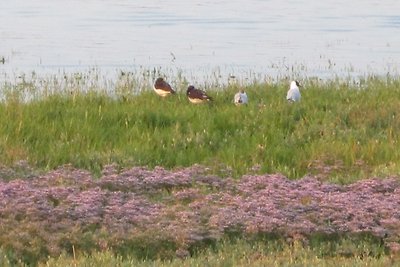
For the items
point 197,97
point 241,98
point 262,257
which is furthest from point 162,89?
point 262,257

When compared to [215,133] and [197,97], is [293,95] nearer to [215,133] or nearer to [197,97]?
[197,97]

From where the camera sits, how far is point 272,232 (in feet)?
30.8

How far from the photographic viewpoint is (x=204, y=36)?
30141mm

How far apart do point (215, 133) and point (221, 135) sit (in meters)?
0.10

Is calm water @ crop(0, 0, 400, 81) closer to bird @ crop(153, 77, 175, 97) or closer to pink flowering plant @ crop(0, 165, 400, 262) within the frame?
bird @ crop(153, 77, 175, 97)

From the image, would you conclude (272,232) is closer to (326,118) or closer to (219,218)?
(219,218)

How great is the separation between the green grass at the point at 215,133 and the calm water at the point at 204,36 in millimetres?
7840

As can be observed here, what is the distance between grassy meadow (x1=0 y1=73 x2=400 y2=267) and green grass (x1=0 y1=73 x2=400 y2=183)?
0.01 m

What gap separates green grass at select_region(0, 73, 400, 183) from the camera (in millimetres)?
12359

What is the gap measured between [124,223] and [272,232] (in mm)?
1335

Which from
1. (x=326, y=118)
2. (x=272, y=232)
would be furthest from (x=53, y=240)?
(x=326, y=118)

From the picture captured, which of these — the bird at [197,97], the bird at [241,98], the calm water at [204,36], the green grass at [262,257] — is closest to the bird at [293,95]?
the bird at [241,98]

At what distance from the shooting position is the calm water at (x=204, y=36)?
24.7 m

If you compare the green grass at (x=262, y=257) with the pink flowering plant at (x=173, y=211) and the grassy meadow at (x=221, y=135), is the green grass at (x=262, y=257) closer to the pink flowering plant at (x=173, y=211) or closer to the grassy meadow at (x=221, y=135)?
the grassy meadow at (x=221, y=135)
